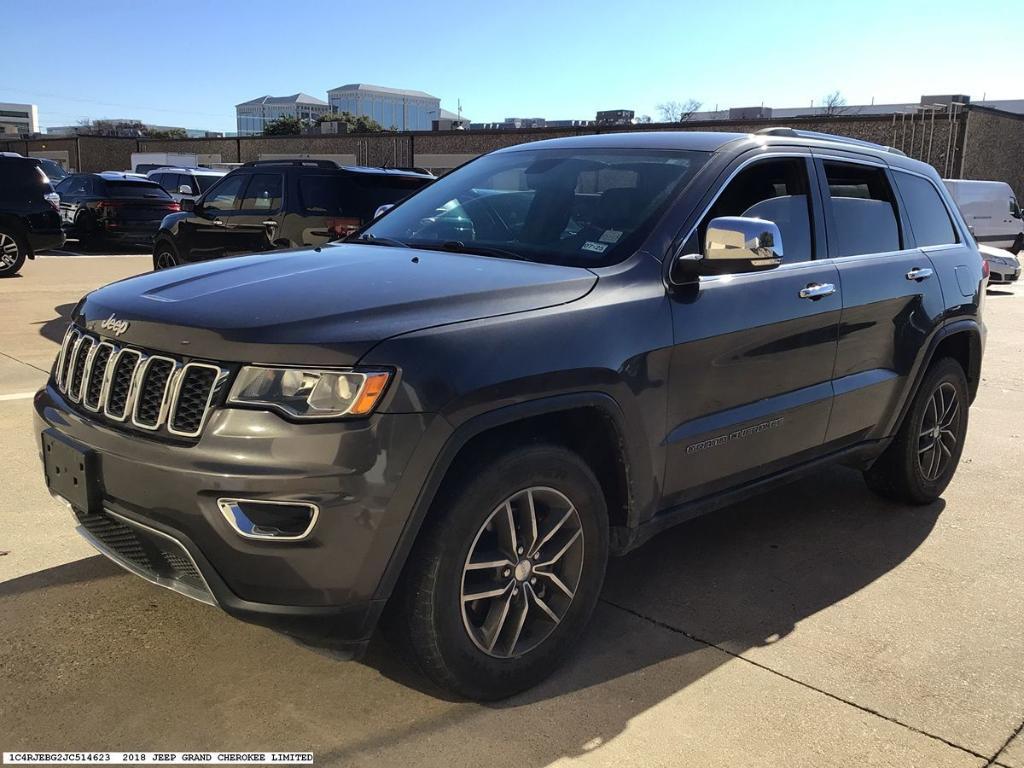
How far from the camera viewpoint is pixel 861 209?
4309 mm


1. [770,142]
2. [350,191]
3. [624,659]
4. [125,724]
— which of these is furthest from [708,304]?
[350,191]

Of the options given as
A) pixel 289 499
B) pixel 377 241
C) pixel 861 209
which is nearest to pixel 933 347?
pixel 861 209

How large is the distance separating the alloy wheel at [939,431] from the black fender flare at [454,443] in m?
2.65

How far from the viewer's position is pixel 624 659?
10.4 ft

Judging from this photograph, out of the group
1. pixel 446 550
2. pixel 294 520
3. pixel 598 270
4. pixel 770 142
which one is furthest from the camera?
pixel 770 142

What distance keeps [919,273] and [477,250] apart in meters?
2.34

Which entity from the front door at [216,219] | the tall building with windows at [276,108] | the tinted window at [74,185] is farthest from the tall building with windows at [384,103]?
the front door at [216,219]

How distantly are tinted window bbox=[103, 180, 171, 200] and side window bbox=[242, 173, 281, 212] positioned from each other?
31.0 feet

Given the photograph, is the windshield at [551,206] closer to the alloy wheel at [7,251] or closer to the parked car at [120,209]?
the alloy wheel at [7,251]

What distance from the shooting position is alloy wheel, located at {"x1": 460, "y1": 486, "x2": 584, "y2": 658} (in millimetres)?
2744

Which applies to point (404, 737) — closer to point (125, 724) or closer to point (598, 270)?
point (125, 724)

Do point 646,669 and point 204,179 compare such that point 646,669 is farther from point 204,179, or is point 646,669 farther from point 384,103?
point 384,103

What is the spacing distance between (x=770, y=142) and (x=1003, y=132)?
36.2m

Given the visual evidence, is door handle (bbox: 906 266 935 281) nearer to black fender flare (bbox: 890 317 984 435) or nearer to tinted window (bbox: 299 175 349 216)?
black fender flare (bbox: 890 317 984 435)
